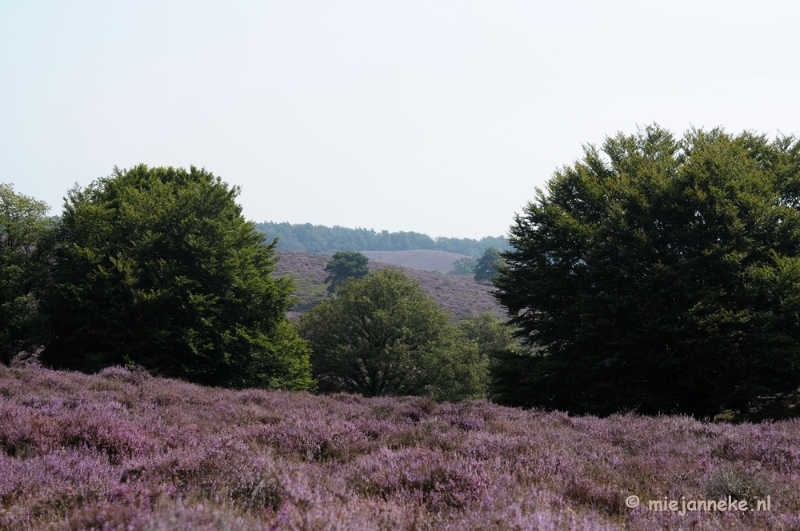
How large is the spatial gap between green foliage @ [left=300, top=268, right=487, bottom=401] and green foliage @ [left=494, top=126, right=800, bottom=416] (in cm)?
1176

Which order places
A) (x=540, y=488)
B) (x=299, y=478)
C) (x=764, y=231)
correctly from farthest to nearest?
(x=764, y=231), (x=540, y=488), (x=299, y=478)

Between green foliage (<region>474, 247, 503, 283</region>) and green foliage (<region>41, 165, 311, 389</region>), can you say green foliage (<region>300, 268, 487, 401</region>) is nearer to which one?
green foliage (<region>41, 165, 311, 389</region>)

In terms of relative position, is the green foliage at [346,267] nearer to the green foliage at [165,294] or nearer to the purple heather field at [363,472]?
the green foliage at [165,294]

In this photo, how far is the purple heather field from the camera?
3.12m

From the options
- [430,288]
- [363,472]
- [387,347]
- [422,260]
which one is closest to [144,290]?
[387,347]

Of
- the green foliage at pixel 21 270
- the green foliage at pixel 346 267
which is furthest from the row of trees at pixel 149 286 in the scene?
the green foliage at pixel 346 267

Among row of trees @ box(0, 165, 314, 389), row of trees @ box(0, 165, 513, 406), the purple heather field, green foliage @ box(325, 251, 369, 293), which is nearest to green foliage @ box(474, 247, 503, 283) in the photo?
green foliage @ box(325, 251, 369, 293)

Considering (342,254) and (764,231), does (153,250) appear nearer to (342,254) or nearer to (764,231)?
(764,231)

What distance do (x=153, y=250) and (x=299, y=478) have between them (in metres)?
20.9

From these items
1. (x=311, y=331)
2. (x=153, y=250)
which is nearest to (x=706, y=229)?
(x=153, y=250)

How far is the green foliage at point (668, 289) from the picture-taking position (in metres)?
15.6

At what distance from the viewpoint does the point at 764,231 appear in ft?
55.0

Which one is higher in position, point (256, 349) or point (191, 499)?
point (191, 499)

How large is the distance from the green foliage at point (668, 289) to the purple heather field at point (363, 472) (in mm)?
8948
